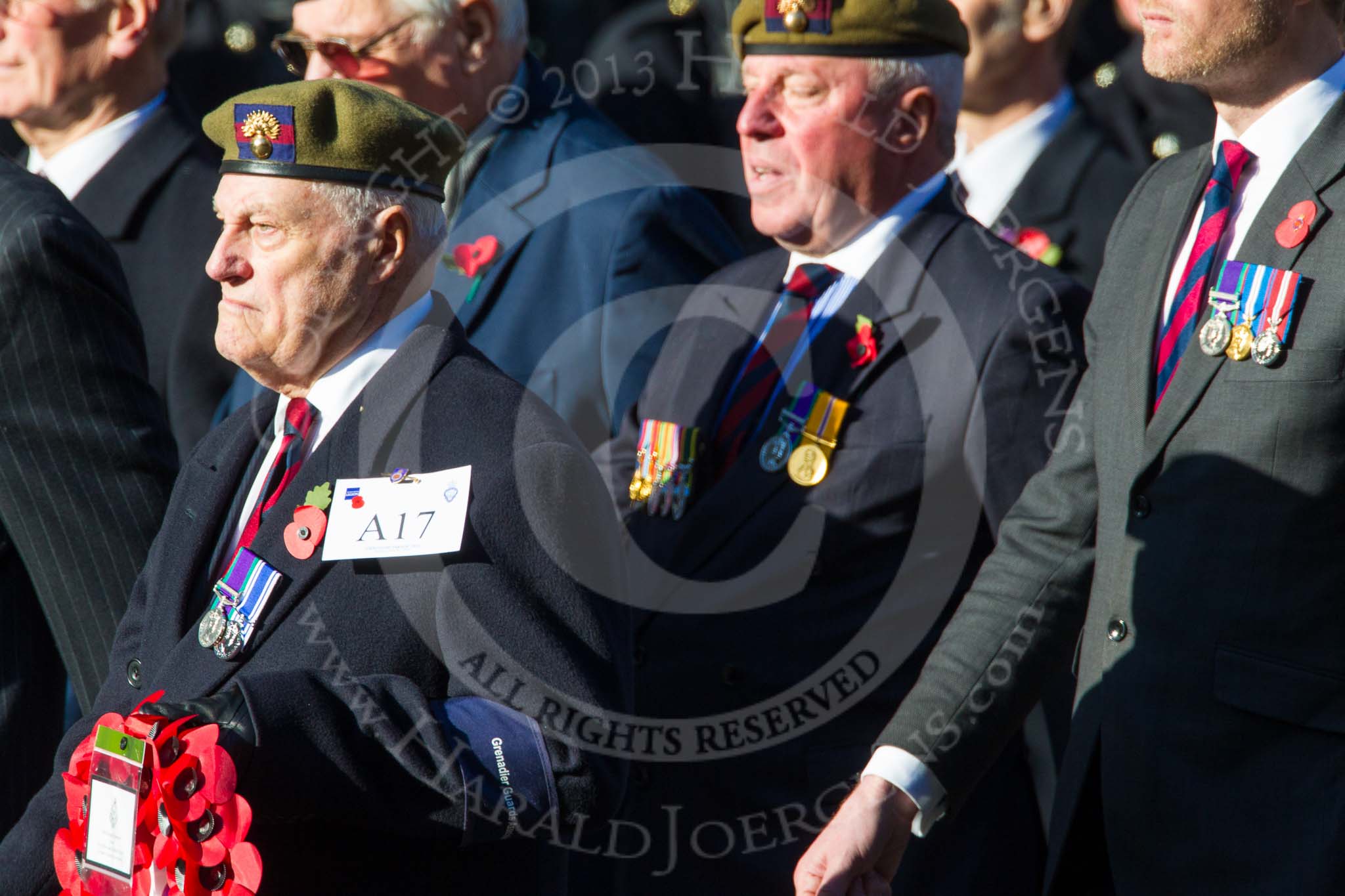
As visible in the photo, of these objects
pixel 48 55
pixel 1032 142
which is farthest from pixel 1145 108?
pixel 48 55

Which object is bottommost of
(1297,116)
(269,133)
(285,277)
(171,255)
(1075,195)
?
(171,255)

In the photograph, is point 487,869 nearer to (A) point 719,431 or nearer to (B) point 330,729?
(B) point 330,729

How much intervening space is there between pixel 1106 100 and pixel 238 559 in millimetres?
3492

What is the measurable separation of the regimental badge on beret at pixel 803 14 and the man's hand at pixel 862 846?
1612 mm

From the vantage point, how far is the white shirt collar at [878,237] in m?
3.45

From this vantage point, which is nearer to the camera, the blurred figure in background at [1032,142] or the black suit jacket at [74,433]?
the black suit jacket at [74,433]

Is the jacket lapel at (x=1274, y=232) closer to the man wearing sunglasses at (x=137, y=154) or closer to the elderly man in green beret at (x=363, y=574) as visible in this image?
the elderly man in green beret at (x=363, y=574)

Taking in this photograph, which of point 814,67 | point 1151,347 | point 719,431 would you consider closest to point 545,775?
point 1151,347

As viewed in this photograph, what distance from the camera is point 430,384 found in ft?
8.44

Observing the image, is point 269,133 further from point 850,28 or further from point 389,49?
point 389,49

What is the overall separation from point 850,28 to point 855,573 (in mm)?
1075

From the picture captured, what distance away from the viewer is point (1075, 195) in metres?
4.60

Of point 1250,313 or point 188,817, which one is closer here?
point 188,817

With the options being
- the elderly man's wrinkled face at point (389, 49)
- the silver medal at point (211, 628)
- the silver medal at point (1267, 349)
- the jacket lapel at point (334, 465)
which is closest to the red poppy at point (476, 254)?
the elderly man's wrinkled face at point (389, 49)
